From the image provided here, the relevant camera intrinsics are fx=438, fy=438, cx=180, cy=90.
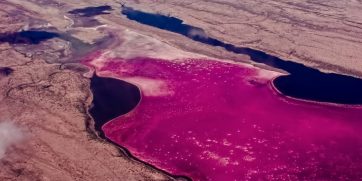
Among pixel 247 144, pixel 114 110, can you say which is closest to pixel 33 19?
pixel 114 110

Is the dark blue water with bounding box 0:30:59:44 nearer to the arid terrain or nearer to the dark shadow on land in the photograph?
the arid terrain

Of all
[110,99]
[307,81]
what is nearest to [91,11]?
[110,99]

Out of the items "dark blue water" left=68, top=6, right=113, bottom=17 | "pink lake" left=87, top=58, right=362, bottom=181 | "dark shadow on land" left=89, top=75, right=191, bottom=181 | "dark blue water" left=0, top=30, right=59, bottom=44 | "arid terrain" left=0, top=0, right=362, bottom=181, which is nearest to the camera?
"pink lake" left=87, top=58, right=362, bottom=181

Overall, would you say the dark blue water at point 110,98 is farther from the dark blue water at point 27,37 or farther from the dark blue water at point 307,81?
the dark blue water at point 307,81

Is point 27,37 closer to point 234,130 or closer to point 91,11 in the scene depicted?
point 91,11

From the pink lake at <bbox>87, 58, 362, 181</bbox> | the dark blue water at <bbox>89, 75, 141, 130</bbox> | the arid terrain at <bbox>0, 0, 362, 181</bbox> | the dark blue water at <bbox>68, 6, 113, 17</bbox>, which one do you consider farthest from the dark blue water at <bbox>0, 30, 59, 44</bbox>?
the pink lake at <bbox>87, 58, 362, 181</bbox>

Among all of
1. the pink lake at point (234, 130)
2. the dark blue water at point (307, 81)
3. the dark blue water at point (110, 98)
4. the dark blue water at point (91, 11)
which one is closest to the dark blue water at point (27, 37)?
the dark blue water at point (91, 11)

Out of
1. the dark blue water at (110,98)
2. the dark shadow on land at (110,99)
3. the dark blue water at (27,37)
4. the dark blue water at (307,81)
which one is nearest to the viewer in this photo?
the dark shadow on land at (110,99)
